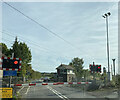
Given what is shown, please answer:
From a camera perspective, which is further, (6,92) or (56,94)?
(56,94)

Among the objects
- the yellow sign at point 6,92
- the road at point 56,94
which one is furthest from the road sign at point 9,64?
the road at point 56,94

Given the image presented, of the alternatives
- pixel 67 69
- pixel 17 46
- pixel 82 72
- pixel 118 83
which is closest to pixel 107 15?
pixel 118 83

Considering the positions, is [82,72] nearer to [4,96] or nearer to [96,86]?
[96,86]

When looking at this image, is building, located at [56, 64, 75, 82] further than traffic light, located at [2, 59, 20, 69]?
Yes

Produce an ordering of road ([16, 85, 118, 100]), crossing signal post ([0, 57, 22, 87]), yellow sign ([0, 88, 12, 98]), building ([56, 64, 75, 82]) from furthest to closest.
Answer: building ([56, 64, 75, 82]) < road ([16, 85, 118, 100]) < crossing signal post ([0, 57, 22, 87]) < yellow sign ([0, 88, 12, 98])

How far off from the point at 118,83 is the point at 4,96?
1687 cm

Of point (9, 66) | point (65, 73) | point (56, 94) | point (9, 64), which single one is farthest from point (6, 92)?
point (65, 73)

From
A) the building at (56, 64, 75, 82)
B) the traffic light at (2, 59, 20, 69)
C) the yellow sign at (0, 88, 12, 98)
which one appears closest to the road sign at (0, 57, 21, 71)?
the traffic light at (2, 59, 20, 69)

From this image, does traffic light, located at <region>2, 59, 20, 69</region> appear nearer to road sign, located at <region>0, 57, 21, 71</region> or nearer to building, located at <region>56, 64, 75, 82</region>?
road sign, located at <region>0, 57, 21, 71</region>

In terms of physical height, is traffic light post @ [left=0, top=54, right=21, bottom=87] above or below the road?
above

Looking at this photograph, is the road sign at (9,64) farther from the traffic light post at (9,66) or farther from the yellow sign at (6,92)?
the yellow sign at (6,92)

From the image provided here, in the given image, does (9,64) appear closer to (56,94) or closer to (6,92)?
(6,92)

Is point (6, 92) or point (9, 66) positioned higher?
point (9, 66)

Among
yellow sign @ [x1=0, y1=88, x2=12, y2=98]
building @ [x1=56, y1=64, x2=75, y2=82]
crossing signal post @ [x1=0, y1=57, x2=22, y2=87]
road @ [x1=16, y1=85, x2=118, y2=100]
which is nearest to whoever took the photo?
yellow sign @ [x1=0, y1=88, x2=12, y2=98]
